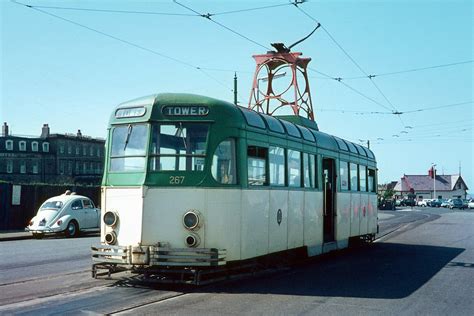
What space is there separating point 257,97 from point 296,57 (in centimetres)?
233

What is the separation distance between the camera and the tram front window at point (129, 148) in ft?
32.6

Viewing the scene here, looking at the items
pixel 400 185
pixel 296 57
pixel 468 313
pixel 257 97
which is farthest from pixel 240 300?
pixel 400 185

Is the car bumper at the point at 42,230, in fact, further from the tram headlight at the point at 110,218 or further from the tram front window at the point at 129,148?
the tram headlight at the point at 110,218

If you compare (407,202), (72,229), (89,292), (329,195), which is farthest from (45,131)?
(89,292)

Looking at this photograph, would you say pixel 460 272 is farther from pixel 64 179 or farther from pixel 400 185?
pixel 400 185

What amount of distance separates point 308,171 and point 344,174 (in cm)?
323

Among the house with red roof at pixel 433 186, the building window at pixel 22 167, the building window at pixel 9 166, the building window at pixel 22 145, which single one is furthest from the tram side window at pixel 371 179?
the house with red roof at pixel 433 186

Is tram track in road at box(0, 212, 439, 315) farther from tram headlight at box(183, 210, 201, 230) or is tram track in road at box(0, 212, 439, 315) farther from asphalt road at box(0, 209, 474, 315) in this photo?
tram headlight at box(183, 210, 201, 230)

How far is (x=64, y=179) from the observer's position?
78.0 metres

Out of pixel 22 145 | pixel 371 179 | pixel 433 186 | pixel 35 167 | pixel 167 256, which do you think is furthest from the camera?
pixel 433 186

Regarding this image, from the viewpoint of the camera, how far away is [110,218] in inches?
388

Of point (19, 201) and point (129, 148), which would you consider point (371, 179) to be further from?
point (19, 201)

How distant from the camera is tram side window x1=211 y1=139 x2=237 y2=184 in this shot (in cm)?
989

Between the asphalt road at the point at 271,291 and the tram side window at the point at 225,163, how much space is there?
1808 mm
